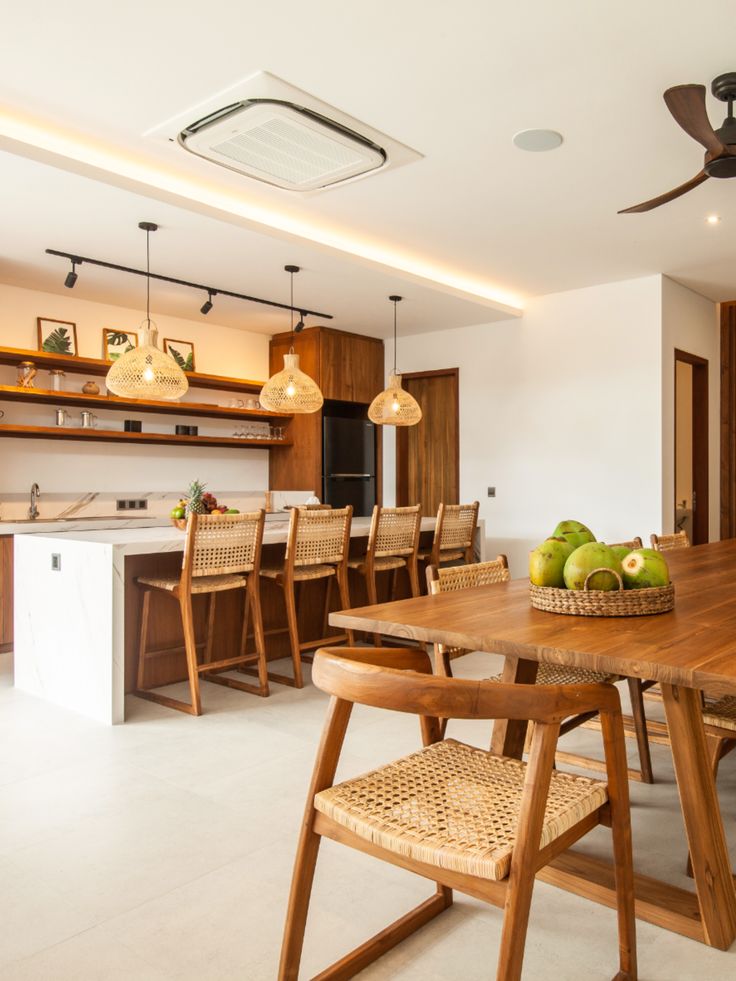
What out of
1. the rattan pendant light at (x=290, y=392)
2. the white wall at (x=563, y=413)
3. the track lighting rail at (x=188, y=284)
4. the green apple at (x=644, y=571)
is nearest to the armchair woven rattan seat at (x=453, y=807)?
the green apple at (x=644, y=571)

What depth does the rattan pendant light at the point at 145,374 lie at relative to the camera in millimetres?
4180

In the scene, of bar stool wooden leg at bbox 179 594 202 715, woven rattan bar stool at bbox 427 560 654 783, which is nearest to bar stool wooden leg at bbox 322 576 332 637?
bar stool wooden leg at bbox 179 594 202 715

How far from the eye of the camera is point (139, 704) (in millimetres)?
3699

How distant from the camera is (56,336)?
19.0 ft

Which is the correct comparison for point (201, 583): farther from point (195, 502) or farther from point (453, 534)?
point (453, 534)

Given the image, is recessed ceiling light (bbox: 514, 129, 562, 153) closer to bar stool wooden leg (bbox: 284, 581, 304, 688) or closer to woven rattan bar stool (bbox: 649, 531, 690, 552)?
woven rattan bar stool (bbox: 649, 531, 690, 552)

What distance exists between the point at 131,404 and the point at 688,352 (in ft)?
15.0

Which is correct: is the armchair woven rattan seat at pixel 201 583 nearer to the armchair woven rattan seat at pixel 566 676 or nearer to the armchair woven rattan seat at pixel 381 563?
the armchair woven rattan seat at pixel 381 563

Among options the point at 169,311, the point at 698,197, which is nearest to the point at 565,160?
the point at 698,197

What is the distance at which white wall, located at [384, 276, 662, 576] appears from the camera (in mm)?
5793

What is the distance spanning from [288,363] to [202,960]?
400cm

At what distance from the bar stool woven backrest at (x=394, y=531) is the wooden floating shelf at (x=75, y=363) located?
8.32 feet

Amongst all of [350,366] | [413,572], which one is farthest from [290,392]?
[350,366]

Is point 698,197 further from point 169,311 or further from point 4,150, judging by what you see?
point 169,311
